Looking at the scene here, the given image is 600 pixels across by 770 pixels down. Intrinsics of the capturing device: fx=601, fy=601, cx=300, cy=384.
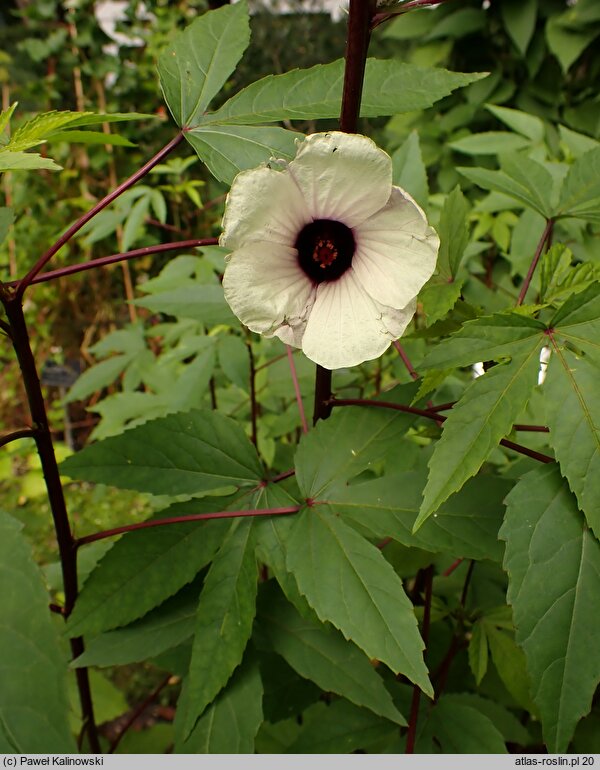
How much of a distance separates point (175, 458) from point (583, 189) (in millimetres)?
556

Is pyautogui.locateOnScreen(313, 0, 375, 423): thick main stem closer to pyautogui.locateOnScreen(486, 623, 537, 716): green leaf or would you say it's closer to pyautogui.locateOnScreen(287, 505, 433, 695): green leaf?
pyautogui.locateOnScreen(287, 505, 433, 695): green leaf

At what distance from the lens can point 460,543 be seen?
1.96 feet

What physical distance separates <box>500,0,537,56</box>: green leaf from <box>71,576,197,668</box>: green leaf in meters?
2.51

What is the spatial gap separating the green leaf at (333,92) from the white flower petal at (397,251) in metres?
0.11

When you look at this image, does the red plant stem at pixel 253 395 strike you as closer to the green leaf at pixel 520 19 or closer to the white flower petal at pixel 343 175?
the white flower petal at pixel 343 175

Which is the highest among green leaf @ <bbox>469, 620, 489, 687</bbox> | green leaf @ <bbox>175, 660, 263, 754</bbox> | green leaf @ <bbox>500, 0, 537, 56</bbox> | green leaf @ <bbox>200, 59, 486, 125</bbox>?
green leaf @ <bbox>500, 0, 537, 56</bbox>

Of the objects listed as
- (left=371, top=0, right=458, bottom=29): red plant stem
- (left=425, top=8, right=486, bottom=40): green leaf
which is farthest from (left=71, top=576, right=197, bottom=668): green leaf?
(left=425, top=8, right=486, bottom=40): green leaf

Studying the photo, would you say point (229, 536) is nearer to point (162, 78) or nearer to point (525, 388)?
point (525, 388)

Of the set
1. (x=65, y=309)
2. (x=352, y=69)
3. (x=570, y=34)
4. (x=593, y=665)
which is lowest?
(x=65, y=309)

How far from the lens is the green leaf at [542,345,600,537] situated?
49 cm

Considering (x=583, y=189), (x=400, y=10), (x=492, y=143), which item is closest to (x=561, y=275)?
(x=583, y=189)

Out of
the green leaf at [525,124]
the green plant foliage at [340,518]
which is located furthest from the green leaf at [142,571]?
the green leaf at [525,124]

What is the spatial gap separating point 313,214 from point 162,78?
0.72ft
